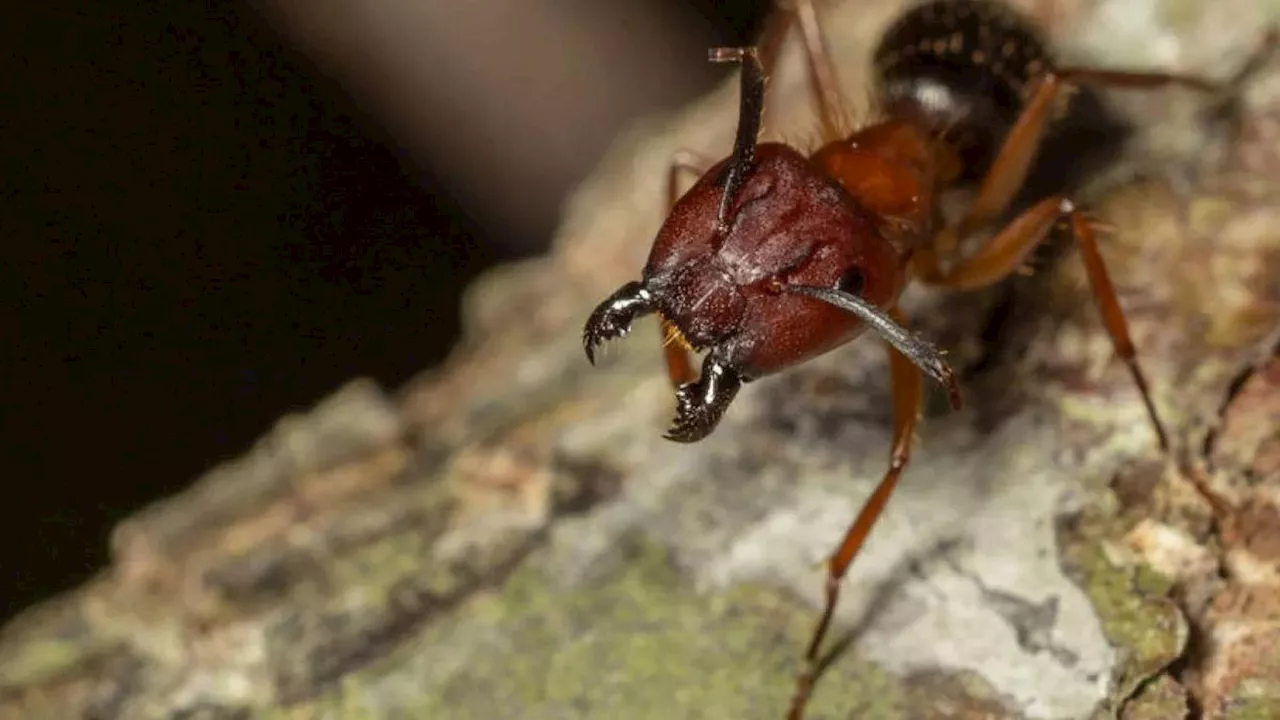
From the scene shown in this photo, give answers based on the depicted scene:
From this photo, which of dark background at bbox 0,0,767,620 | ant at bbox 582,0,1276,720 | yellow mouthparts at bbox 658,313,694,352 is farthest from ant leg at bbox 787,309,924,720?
dark background at bbox 0,0,767,620

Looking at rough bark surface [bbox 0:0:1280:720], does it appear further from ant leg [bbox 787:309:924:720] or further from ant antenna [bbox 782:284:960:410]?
ant antenna [bbox 782:284:960:410]

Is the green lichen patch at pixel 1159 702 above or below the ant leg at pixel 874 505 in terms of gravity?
below

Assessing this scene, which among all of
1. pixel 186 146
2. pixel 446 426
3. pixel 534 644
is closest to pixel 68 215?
pixel 186 146

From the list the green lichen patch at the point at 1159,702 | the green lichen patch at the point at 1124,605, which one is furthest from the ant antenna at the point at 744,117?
the green lichen patch at the point at 1159,702

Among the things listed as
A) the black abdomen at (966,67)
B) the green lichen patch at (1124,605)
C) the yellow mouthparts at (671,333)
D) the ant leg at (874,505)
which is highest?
the black abdomen at (966,67)

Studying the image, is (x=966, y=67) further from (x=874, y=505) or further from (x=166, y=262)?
(x=166, y=262)

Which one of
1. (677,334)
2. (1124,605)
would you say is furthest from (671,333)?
(1124,605)

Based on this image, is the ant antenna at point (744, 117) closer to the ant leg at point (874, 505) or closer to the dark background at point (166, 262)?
the ant leg at point (874, 505)
